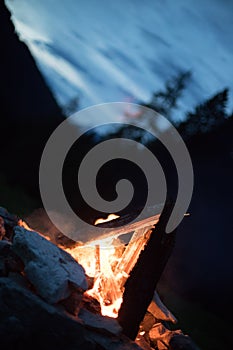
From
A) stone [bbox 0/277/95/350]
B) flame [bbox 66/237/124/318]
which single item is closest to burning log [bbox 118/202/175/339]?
flame [bbox 66/237/124/318]

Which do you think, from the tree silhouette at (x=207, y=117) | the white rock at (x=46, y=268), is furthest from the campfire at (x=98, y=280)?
the tree silhouette at (x=207, y=117)

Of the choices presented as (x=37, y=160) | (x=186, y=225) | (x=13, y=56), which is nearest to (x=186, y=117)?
(x=186, y=225)

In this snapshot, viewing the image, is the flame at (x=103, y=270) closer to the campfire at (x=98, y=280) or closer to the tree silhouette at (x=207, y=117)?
the campfire at (x=98, y=280)

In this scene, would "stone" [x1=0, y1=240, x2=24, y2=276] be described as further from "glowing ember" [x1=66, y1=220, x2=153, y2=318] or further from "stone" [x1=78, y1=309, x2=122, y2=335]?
"glowing ember" [x1=66, y1=220, x2=153, y2=318]

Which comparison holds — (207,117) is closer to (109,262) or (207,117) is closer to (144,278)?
(109,262)

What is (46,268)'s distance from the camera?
375cm

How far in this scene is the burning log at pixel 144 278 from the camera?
4434 mm

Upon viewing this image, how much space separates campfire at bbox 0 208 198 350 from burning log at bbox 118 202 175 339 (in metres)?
0.01

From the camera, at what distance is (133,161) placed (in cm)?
2452

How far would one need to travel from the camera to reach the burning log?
4.43 metres

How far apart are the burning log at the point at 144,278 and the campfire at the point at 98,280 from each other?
1 centimetres

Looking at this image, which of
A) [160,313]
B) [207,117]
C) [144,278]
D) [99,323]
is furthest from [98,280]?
[207,117]

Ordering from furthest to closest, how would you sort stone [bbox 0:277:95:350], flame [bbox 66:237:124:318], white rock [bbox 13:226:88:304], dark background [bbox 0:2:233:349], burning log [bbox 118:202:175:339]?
dark background [bbox 0:2:233:349], flame [bbox 66:237:124:318], burning log [bbox 118:202:175:339], white rock [bbox 13:226:88:304], stone [bbox 0:277:95:350]

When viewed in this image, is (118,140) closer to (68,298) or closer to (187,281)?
(187,281)
